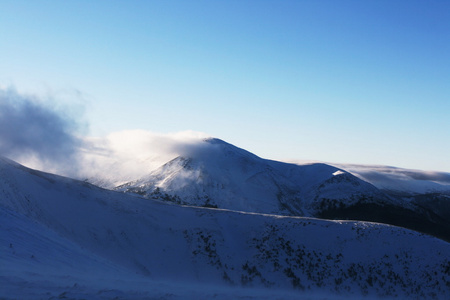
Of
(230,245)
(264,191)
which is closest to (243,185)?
(264,191)

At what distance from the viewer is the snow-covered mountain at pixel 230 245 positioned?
4181cm

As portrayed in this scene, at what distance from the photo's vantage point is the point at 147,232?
50406 millimetres

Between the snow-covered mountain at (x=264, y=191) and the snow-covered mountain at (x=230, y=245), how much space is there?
67275 mm

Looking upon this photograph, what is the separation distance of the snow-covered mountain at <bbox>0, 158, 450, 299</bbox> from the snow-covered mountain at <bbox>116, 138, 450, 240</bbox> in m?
67.3

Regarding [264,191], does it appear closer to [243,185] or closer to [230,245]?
[243,185]

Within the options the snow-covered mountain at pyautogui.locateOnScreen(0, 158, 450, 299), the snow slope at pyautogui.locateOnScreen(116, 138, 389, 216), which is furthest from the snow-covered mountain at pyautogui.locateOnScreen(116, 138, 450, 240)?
the snow-covered mountain at pyautogui.locateOnScreen(0, 158, 450, 299)

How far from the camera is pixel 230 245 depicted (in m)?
50.0

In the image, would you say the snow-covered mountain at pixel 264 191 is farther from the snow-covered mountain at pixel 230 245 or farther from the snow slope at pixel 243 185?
the snow-covered mountain at pixel 230 245

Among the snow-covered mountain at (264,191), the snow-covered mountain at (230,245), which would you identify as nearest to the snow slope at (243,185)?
the snow-covered mountain at (264,191)

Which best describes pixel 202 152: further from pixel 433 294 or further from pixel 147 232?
pixel 433 294

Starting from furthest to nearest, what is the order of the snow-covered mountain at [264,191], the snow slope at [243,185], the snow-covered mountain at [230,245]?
1. the snow-covered mountain at [264,191]
2. the snow slope at [243,185]
3. the snow-covered mountain at [230,245]

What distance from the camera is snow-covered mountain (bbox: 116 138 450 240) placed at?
427 ft

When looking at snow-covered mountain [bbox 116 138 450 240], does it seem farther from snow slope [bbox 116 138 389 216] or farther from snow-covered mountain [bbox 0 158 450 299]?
snow-covered mountain [bbox 0 158 450 299]

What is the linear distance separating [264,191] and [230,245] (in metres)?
95.4
